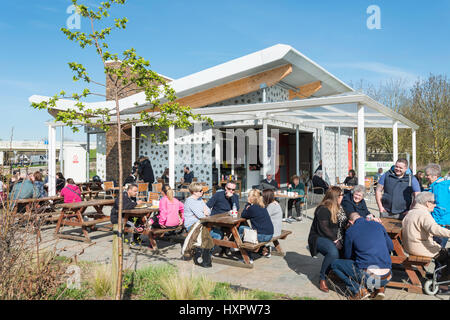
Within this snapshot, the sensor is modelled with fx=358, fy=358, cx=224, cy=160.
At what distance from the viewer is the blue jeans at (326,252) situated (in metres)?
4.32

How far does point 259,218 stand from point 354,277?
178cm

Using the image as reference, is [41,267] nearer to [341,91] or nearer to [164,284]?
[164,284]

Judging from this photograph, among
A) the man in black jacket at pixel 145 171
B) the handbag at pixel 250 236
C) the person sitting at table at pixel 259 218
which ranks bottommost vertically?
the handbag at pixel 250 236

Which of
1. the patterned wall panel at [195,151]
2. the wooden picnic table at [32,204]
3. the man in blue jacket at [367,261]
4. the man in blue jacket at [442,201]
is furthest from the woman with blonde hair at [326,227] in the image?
the patterned wall panel at [195,151]

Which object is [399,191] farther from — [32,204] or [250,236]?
[32,204]

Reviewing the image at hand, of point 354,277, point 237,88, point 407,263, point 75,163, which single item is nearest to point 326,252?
point 354,277

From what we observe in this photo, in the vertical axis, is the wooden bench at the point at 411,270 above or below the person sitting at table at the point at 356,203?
below

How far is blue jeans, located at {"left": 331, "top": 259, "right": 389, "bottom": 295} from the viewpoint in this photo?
12.3 feet

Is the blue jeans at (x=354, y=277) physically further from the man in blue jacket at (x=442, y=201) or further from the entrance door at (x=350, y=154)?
the entrance door at (x=350, y=154)

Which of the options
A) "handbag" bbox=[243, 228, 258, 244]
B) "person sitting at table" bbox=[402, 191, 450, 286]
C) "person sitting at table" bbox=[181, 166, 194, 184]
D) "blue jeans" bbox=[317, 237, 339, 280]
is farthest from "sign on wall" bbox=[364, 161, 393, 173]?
"blue jeans" bbox=[317, 237, 339, 280]

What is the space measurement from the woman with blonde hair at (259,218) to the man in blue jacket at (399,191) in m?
1.85

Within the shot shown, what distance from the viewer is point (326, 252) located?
441cm

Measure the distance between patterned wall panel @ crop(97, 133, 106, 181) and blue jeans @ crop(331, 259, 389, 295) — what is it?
14006 millimetres
